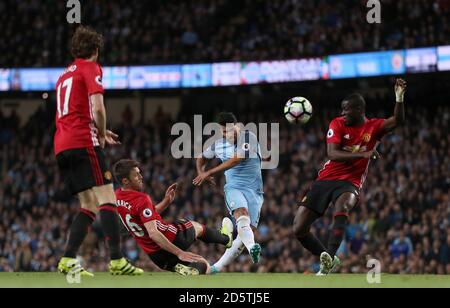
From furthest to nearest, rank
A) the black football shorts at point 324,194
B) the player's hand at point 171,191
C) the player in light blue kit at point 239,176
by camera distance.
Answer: the player in light blue kit at point 239,176
the player's hand at point 171,191
the black football shorts at point 324,194

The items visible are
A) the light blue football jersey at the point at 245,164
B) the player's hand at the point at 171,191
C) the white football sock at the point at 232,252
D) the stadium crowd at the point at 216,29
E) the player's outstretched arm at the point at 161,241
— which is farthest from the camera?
the stadium crowd at the point at 216,29

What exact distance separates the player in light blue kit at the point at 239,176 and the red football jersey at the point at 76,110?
11.0 feet

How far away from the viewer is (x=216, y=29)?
29.5 metres

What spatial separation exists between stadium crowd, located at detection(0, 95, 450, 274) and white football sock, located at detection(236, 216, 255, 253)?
28.4 feet

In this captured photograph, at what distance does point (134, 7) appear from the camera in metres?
31.1

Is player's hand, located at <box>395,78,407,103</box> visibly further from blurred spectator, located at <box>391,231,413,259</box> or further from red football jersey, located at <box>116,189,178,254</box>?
blurred spectator, located at <box>391,231,413,259</box>

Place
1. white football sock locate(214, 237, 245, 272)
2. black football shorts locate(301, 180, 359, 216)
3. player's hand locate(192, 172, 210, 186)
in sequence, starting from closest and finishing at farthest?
1. black football shorts locate(301, 180, 359, 216)
2. player's hand locate(192, 172, 210, 186)
3. white football sock locate(214, 237, 245, 272)

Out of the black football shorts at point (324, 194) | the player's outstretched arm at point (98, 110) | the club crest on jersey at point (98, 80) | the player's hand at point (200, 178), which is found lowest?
the black football shorts at point (324, 194)

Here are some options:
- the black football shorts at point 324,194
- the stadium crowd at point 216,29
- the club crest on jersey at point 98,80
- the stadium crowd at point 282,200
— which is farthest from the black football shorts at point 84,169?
the stadium crowd at point 216,29

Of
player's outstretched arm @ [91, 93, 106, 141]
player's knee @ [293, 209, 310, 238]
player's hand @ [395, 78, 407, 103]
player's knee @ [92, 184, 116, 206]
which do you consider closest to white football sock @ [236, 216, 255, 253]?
player's knee @ [293, 209, 310, 238]

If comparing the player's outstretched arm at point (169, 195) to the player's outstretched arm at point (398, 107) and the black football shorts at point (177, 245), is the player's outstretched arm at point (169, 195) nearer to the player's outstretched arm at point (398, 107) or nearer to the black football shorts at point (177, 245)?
the black football shorts at point (177, 245)

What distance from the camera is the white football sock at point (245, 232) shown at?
11086mm

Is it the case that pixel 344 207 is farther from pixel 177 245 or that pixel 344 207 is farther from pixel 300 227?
pixel 177 245

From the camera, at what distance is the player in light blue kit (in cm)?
1133
